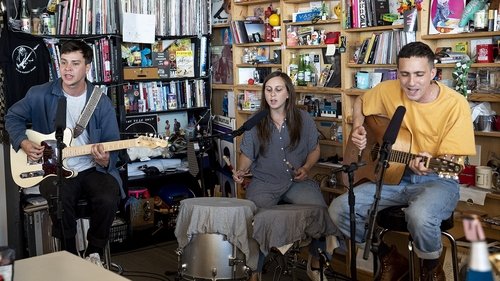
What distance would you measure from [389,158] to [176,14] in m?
2.67

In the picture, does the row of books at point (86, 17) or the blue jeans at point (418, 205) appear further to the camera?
the row of books at point (86, 17)

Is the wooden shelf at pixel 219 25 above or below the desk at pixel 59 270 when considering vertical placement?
above

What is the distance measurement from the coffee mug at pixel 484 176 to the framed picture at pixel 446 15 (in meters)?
0.74

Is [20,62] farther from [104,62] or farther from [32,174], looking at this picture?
[32,174]

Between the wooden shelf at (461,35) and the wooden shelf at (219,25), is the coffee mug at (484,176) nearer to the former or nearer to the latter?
the wooden shelf at (461,35)

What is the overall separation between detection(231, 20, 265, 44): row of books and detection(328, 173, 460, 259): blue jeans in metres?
1.91

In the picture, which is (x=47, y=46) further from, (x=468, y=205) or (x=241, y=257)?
(x=468, y=205)

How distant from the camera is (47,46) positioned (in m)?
4.60

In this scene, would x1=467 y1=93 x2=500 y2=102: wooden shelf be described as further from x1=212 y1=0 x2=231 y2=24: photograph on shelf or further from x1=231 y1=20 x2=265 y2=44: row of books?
x1=212 y1=0 x2=231 y2=24: photograph on shelf

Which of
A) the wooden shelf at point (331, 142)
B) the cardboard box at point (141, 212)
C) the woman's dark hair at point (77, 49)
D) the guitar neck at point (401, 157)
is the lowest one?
the cardboard box at point (141, 212)

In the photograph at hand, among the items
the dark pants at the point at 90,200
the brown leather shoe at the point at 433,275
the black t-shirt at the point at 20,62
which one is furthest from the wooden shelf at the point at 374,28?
the black t-shirt at the point at 20,62

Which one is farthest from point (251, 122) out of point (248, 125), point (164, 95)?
point (164, 95)

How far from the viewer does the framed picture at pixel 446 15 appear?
143 inches

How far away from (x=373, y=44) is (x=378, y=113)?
0.79m
